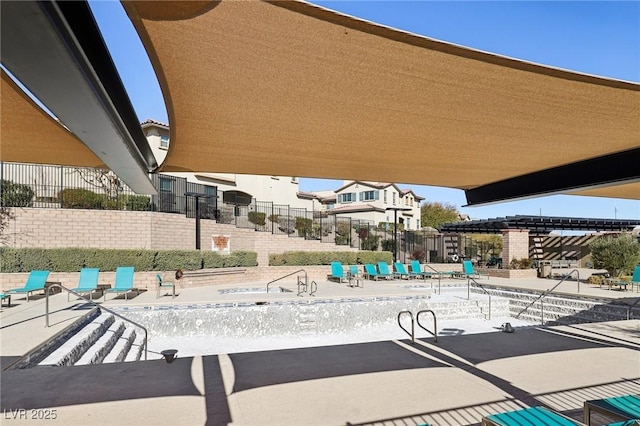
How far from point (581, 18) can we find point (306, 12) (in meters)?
6.99

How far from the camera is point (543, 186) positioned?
7176 millimetres

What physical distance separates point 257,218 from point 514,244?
15449mm

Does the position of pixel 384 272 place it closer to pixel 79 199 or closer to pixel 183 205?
pixel 183 205

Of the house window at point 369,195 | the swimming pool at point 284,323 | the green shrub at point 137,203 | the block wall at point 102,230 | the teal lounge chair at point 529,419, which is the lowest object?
the swimming pool at point 284,323

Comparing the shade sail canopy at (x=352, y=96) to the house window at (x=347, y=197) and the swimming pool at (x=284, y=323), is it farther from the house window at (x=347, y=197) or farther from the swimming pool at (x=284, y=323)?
the house window at (x=347, y=197)

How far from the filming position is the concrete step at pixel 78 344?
7.20 m

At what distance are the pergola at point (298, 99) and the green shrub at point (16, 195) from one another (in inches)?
525

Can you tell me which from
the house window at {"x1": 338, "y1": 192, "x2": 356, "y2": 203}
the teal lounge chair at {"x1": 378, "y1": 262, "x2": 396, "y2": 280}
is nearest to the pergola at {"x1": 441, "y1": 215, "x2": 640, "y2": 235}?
the teal lounge chair at {"x1": 378, "y1": 262, "x2": 396, "y2": 280}

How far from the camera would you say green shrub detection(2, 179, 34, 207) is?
17.1m

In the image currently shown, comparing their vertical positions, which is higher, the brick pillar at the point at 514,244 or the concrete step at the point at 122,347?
the brick pillar at the point at 514,244

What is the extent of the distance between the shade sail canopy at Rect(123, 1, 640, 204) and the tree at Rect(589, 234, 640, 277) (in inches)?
660

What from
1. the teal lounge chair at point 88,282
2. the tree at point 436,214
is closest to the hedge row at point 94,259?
the teal lounge chair at point 88,282

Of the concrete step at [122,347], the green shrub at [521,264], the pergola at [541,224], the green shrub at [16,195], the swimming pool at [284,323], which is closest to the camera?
the concrete step at [122,347]

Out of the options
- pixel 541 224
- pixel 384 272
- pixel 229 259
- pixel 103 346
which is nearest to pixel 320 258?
pixel 384 272
